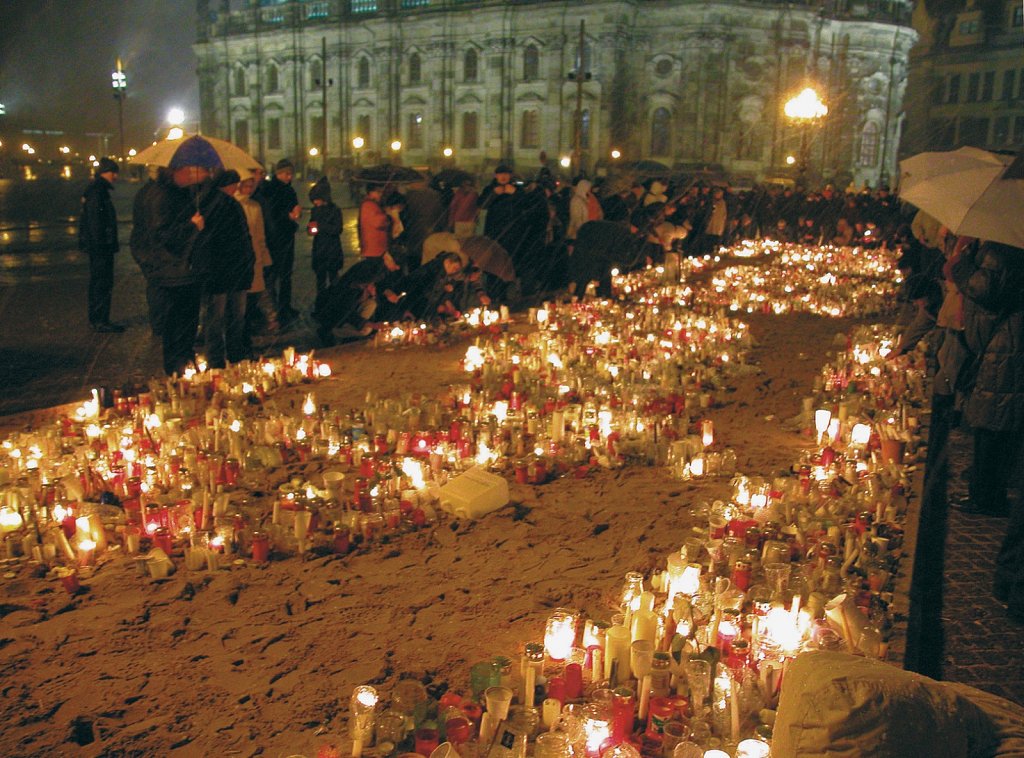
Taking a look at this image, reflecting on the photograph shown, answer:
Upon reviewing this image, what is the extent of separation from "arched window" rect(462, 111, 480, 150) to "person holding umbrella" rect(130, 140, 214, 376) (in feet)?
202

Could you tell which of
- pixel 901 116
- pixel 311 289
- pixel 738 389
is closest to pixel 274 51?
pixel 901 116

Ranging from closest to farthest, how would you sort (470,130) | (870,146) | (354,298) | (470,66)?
(354,298)
(870,146)
(470,66)
(470,130)

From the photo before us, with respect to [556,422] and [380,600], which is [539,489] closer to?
[556,422]

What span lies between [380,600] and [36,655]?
161cm

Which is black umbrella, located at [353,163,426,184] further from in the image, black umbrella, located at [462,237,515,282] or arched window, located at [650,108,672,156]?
arched window, located at [650,108,672,156]

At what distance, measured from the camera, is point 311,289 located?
15.6 m

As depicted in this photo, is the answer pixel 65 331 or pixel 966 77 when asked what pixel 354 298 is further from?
pixel 966 77

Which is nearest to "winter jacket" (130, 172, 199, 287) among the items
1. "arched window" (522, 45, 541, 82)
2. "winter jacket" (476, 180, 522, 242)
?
"winter jacket" (476, 180, 522, 242)

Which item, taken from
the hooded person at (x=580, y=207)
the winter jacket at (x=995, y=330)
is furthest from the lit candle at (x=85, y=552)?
the hooded person at (x=580, y=207)

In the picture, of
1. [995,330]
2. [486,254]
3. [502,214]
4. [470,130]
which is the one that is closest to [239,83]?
[470,130]

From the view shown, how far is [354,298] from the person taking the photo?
10.9 meters

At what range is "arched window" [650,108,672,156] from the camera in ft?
202

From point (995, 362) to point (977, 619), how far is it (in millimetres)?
1755

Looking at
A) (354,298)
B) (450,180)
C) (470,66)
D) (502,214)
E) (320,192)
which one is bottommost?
(354,298)
